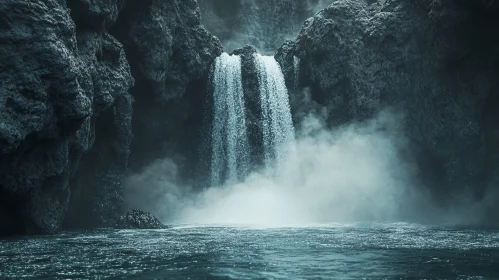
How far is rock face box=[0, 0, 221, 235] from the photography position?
2327cm

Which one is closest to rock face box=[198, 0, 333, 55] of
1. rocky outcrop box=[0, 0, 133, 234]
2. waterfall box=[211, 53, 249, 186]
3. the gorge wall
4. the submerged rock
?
the gorge wall

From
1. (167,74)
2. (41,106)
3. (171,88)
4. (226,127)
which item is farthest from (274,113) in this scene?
(41,106)

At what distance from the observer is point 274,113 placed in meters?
45.6

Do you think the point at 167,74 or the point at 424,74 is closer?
the point at 424,74

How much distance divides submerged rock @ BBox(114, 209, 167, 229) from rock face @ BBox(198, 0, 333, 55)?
3327 centimetres

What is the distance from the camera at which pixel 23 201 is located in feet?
85.4

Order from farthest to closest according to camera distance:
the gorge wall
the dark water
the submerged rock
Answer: the submerged rock
the gorge wall
the dark water

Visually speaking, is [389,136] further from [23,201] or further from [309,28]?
[23,201]

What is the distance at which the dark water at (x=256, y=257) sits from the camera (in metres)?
13.8

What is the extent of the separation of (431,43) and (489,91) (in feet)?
19.2

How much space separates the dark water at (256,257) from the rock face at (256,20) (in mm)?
40666

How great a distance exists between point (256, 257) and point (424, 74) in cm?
2864

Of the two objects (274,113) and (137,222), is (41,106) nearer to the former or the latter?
(137,222)

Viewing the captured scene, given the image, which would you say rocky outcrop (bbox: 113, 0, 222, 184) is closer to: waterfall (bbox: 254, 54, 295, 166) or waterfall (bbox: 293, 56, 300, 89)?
waterfall (bbox: 254, 54, 295, 166)
